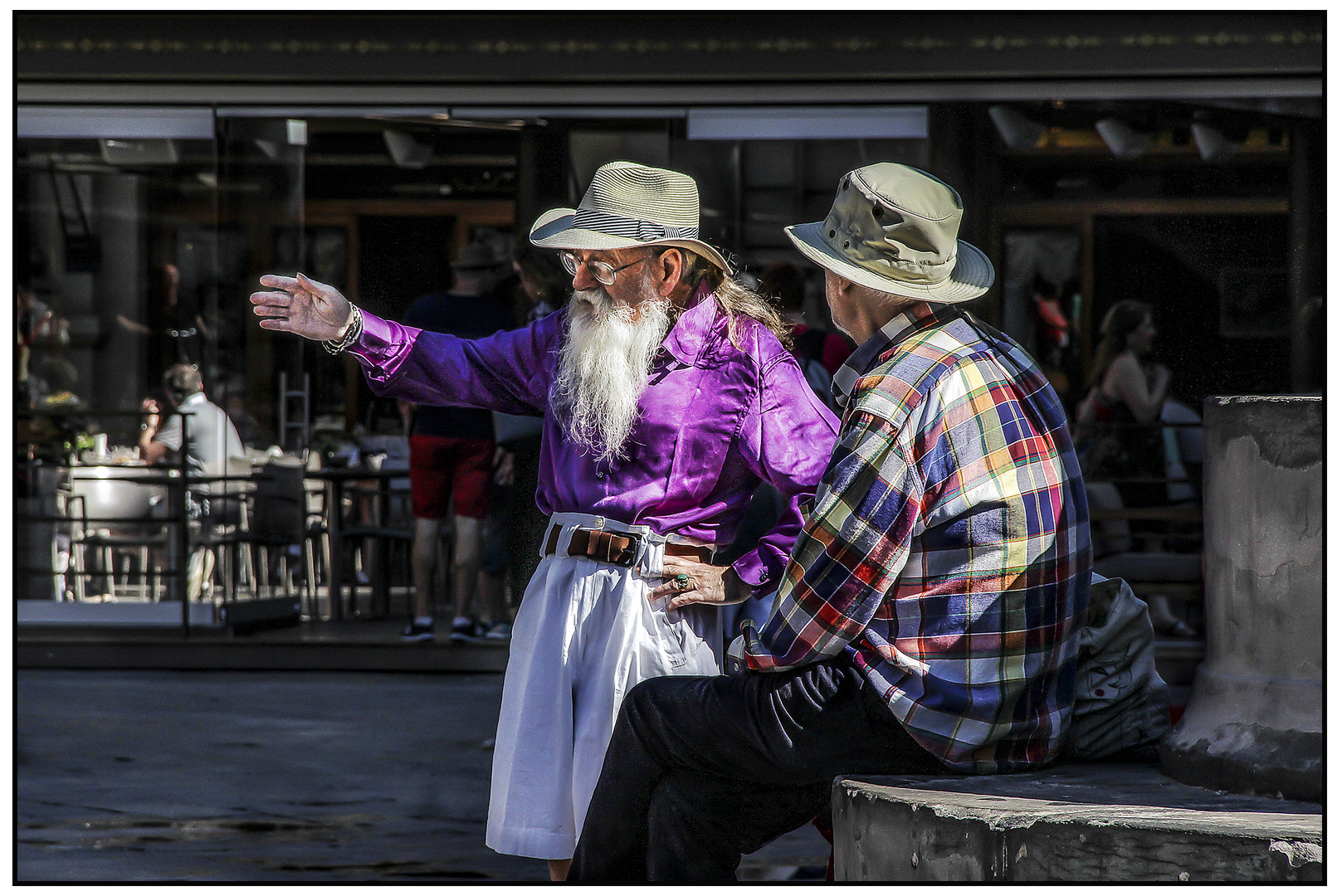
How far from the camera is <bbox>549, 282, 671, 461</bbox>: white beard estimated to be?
321cm

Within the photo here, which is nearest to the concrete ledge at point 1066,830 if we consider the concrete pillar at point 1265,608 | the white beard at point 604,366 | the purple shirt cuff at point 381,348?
the concrete pillar at point 1265,608

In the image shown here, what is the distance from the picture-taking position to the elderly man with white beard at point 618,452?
3199 millimetres

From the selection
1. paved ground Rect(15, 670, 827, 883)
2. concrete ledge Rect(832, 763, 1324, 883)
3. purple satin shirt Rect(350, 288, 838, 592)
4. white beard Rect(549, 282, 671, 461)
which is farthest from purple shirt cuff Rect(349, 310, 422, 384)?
paved ground Rect(15, 670, 827, 883)

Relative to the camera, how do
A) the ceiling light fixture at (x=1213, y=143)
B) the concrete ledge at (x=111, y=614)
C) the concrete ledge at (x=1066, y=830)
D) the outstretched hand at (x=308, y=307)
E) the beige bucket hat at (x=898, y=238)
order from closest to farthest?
the concrete ledge at (x=1066, y=830), the beige bucket hat at (x=898, y=238), the outstretched hand at (x=308, y=307), the ceiling light fixture at (x=1213, y=143), the concrete ledge at (x=111, y=614)

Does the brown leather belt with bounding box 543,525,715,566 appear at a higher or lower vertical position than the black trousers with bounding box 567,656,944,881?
higher

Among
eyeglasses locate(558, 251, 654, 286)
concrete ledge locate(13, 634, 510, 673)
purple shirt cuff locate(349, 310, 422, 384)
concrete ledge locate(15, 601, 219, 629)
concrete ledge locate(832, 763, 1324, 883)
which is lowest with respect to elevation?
concrete ledge locate(13, 634, 510, 673)

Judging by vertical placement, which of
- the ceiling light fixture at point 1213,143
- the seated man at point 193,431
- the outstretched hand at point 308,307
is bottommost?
the seated man at point 193,431

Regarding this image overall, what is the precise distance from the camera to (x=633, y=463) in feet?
10.6

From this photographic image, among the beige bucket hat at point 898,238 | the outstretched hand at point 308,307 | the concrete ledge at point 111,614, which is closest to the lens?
the beige bucket hat at point 898,238

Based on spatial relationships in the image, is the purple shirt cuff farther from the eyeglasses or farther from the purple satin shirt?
the eyeglasses

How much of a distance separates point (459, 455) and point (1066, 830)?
5.26 meters

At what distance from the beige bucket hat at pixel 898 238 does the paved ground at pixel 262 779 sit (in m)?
2.02

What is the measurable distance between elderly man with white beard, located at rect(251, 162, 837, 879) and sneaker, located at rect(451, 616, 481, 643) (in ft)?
13.5

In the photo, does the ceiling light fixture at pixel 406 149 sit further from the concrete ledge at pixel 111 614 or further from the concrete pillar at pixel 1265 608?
the concrete pillar at pixel 1265 608
